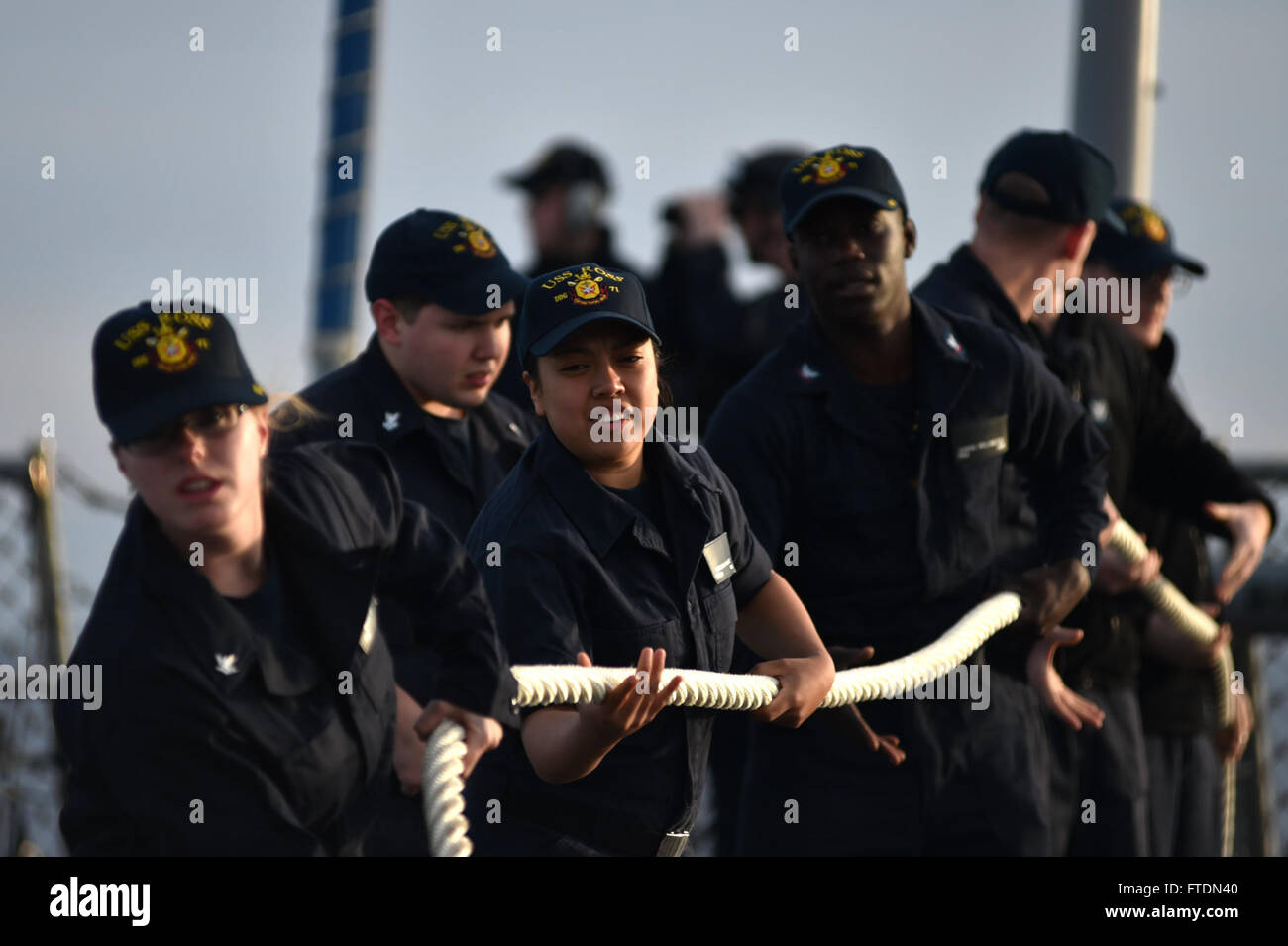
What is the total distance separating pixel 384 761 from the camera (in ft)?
11.2

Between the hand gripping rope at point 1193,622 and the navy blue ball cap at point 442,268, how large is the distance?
1983 millimetres

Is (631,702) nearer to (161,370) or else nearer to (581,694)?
(581,694)

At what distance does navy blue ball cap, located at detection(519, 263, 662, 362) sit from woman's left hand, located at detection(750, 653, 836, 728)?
715mm

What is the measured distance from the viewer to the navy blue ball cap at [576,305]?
3.37 m

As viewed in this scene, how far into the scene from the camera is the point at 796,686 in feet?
12.1

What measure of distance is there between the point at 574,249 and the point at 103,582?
4.39 metres

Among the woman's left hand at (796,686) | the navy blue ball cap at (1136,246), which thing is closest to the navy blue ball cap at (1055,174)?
the navy blue ball cap at (1136,246)

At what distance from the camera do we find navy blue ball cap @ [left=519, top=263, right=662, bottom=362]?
3.37 m
